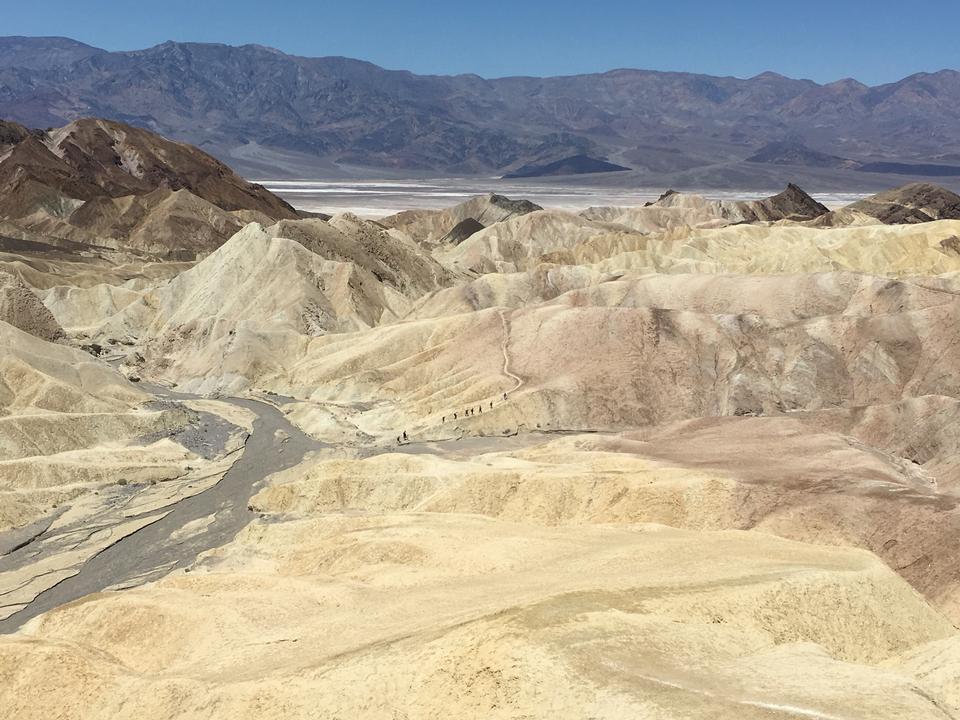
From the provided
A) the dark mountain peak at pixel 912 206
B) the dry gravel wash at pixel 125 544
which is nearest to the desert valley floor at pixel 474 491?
the dry gravel wash at pixel 125 544

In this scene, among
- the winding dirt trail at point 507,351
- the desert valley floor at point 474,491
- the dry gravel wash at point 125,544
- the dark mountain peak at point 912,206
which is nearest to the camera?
the desert valley floor at point 474,491

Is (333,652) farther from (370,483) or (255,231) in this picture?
(255,231)

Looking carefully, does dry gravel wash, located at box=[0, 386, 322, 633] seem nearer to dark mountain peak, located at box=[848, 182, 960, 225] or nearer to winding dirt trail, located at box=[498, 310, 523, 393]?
winding dirt trail, located at box=[498, 310, 523, 393]

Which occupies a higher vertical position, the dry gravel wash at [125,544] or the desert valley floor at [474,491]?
the desert valley floor at [474,491]

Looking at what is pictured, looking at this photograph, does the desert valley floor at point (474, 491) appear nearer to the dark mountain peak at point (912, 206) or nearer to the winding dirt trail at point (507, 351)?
the winding dirt trail at point (507, 351)

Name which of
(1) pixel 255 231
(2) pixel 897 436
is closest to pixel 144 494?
(2) pixel 897 436
